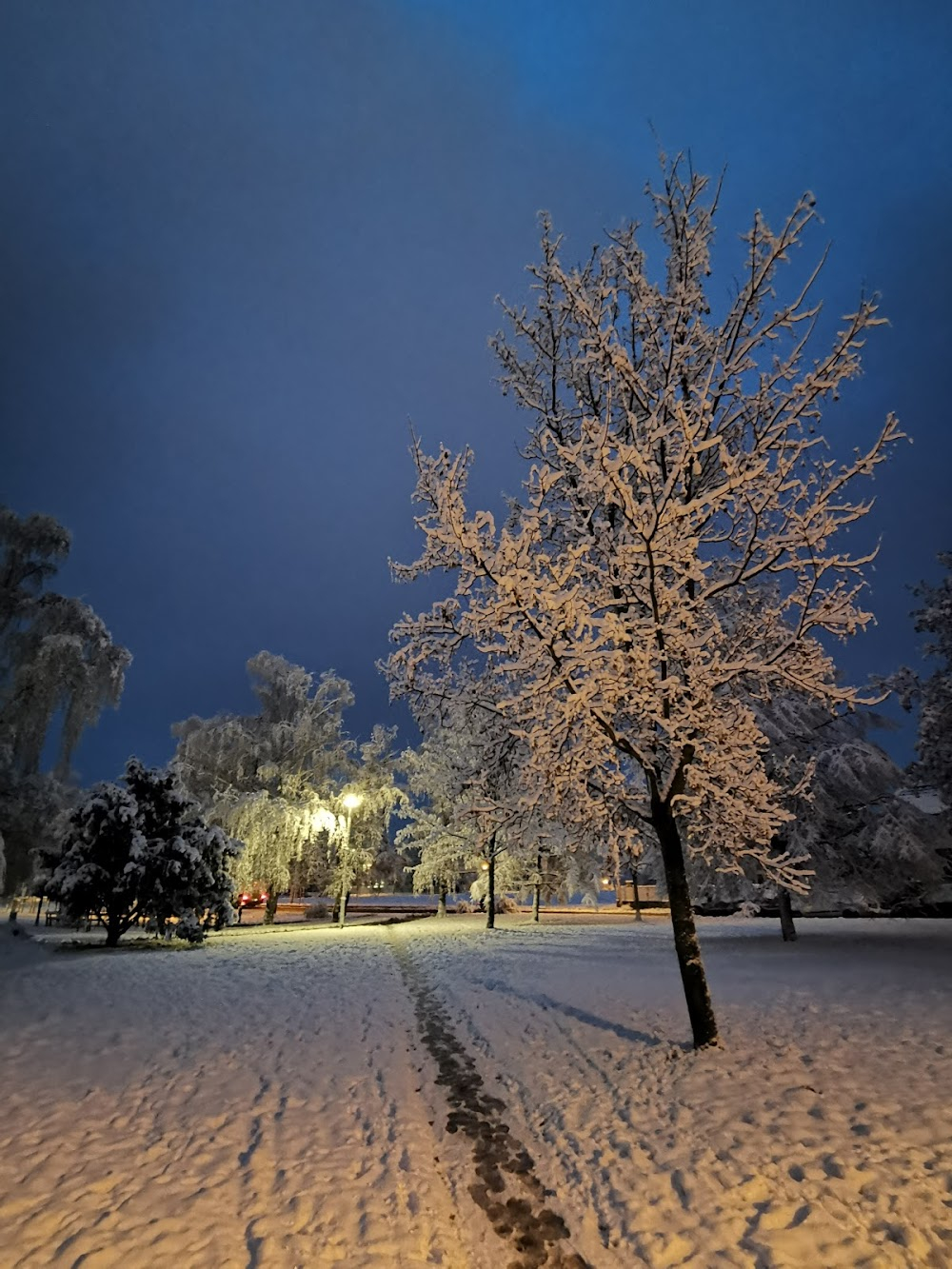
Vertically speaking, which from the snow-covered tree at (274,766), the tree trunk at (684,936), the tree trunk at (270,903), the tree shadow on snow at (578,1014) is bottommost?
the tree trunk at (270,903)

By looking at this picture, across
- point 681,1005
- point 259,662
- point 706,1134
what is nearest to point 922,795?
point 681,1005

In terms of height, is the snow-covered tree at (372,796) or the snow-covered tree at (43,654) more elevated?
the snow-covered tree at (43,654)

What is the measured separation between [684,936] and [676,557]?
462 centimetres

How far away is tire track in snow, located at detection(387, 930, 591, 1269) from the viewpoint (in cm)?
373

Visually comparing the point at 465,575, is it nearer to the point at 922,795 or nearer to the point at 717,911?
the point at 922,795

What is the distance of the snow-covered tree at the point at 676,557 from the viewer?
671 centimetres

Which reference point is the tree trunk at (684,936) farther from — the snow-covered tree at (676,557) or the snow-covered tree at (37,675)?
the snow-covered tree at (37,675)

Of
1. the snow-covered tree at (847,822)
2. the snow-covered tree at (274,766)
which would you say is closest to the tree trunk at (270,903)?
the snow-covered tree at (274,766)

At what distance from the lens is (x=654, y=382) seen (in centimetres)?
973

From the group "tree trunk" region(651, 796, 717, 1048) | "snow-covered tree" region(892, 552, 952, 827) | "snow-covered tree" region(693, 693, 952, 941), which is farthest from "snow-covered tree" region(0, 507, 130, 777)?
"snow-covered tree" region(892, 552, 952, 827)

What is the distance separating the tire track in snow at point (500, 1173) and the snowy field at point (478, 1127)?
26 mm

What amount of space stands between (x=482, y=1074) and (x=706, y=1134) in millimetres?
2860

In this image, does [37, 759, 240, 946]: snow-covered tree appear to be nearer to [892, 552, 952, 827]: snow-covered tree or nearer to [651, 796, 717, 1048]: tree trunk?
[651, 796, 717, 1048]: tree trunk

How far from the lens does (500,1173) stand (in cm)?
469
